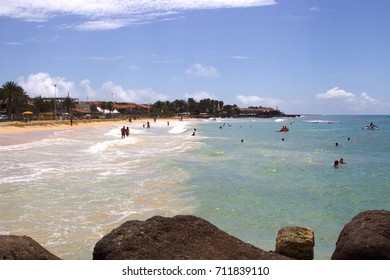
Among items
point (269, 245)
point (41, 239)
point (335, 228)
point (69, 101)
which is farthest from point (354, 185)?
point (69, 101)

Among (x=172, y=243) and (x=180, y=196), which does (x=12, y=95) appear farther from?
(x=172, y=243)

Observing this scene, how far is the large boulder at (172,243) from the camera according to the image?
4969mm

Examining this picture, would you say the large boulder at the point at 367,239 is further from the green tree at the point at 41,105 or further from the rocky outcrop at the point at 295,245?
the green tree at the point at 41,105

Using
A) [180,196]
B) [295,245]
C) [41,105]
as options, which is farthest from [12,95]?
[295,245]

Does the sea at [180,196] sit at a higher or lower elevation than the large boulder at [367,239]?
lower

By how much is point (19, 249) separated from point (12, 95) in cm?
8097

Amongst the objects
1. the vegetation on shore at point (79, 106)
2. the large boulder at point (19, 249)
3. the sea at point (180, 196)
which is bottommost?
the sea at point (180, 196)

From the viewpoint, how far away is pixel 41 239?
31.4 ft

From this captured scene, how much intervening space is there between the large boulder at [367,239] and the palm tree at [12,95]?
80.3 metres

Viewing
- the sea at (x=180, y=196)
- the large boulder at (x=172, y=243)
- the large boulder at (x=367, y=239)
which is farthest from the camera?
the sea at (x=180, y=196)

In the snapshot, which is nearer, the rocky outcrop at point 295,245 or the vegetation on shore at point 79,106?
the rocky outcrop at point 295,245

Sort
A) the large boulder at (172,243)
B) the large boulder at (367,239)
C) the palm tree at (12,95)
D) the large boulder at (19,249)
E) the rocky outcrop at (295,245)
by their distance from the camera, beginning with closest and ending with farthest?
the large boulder at (19,249), the large boulder at (172,243), the large boulder at (367,239), the rocky outcrop at (295,245), the palm tree at (12,95)

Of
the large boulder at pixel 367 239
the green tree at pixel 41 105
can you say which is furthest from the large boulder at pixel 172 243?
the green tree at pixel 41 105

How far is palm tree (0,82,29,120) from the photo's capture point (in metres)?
78.8
